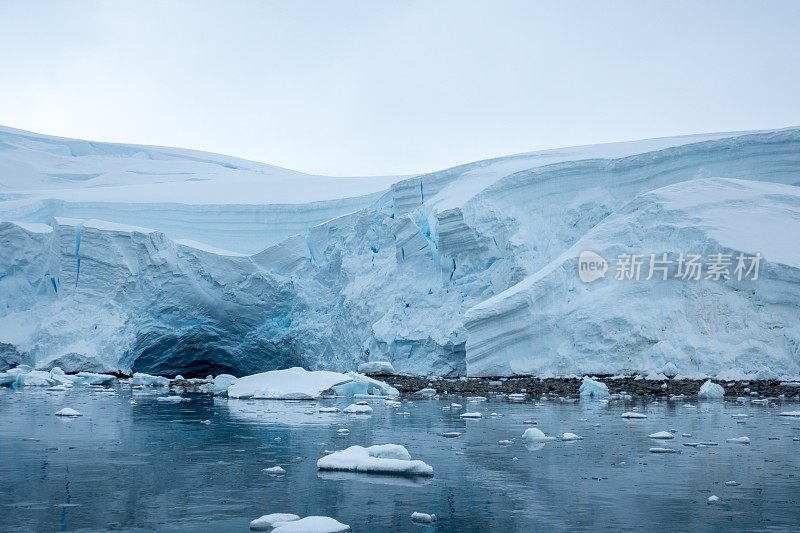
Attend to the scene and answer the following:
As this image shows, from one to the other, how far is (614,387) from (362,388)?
4.35 meters

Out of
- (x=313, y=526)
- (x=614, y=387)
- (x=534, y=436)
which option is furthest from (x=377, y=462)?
(x=614, y=387)

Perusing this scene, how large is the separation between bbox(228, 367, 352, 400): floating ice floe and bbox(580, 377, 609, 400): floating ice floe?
3.86 meters

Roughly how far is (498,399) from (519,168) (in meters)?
9.89

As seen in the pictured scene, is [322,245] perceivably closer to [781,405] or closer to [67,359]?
[67,359]

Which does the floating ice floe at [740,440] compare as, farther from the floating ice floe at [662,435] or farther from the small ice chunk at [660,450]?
the small ice chunk at [660,450]

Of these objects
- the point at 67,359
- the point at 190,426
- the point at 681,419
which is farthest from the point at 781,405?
the point at 67,359

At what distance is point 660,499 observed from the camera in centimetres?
368

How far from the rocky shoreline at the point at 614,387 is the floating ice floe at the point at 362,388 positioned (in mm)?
521

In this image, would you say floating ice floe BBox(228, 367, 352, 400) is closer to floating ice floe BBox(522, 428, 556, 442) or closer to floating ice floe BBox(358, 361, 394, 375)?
floating ice floe BBox(358, 361, 394, 375)

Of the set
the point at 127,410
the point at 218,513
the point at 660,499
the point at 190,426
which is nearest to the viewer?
the point at 218,513

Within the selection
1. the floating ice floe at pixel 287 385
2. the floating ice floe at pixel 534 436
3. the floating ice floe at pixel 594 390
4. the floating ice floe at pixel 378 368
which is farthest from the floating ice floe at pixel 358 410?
the floating ice floe at pixel 378 368

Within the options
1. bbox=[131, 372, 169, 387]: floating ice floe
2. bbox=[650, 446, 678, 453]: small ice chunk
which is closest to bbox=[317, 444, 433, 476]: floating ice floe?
bbox=[650, 446, 678, 453]: small ice chunk

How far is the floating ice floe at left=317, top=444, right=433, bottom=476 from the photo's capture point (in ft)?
14.5

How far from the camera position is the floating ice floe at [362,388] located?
1195cm
